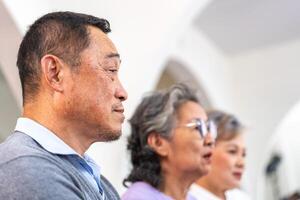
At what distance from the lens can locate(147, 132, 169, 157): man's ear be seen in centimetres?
173

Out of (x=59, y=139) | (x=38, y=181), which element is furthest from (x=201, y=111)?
(x=38, y=181)

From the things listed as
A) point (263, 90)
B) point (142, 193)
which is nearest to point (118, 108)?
point (142, 193)

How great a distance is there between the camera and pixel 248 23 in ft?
13.8

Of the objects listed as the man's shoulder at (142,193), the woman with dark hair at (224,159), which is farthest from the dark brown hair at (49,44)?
the woman with dark hair at (224,159)

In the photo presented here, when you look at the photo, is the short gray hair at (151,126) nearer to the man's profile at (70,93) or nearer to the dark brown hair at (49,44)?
the man's profile at (70,93)

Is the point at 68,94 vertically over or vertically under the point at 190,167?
over

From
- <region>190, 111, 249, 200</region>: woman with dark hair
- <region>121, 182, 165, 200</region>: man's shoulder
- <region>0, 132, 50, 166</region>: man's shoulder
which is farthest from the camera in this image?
<region>190, 111, 249, 200</region>: woman with dark hair

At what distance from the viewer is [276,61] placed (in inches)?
185

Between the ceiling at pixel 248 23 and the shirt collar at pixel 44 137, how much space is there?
3.01 metres

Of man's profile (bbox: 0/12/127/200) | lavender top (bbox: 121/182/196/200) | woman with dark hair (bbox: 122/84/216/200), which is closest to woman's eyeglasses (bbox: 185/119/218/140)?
woman with dark hair (bbox: 122/84/216/200)

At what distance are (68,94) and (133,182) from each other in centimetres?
76

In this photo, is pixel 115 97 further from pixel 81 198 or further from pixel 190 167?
pixel 190 167

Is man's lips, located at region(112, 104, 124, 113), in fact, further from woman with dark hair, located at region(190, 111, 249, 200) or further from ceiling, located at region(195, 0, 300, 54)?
ceiling, located at region(195, 0, 300, 54)

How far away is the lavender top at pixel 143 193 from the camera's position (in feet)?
5.16
